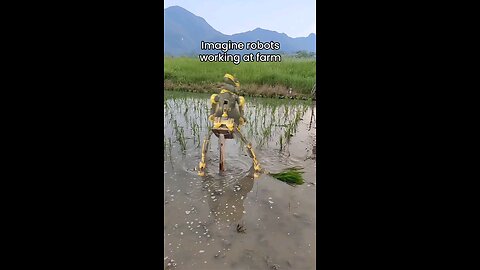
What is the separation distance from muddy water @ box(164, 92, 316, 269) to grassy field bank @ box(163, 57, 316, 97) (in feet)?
0.37

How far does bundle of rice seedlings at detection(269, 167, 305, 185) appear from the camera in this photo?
2097 millimetres

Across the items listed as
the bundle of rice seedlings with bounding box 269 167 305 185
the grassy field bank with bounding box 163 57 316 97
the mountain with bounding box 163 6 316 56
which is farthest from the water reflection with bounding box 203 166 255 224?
the mountain with bounding box 163 6 316 56

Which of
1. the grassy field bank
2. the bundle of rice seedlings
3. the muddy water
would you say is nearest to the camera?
the muddy water

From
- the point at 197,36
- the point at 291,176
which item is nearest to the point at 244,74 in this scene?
the point at 197,36

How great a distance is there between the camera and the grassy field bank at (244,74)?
1948mm

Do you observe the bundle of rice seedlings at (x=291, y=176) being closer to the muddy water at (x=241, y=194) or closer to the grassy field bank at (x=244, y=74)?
the muddy water at (x=241, y=194)

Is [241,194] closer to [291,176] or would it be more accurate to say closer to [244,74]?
[291,176]

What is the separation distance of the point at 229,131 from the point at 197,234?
0.75m

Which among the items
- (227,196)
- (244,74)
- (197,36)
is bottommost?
(227,196)

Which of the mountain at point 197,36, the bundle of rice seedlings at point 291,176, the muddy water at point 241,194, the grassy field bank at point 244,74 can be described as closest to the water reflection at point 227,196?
the muddy water at point 241,194

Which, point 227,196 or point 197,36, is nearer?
point 197,36

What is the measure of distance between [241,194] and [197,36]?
3.22 ft

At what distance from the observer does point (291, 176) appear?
2.12 m

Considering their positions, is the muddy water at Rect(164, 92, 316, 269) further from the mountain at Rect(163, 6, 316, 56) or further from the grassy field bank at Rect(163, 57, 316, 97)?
the mountain at Rect(163, 6, 316, 56)
